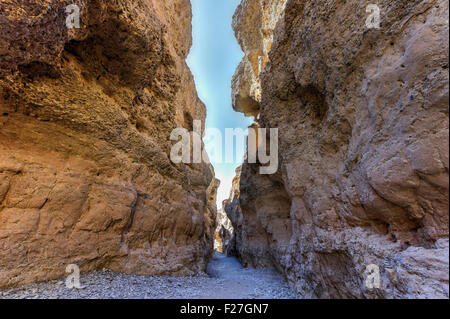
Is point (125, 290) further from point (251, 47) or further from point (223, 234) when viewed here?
point (223, 234)

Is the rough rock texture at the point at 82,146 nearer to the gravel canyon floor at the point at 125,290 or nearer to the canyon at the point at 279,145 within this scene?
the canyon at the point at 279,145

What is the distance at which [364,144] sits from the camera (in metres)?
4.31

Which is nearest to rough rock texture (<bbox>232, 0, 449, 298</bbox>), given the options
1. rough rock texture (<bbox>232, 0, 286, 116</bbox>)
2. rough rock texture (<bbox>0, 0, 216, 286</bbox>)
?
rough rock texture (<bbox>0, 0, 216, 286</bbox>)

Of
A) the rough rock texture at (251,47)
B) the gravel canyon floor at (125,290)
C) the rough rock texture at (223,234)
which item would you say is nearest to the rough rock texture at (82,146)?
the gravel canyon floor at (125,290)

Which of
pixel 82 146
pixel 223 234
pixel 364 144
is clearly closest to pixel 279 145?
pixel 364 144

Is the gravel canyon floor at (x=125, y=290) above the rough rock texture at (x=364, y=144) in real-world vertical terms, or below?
below

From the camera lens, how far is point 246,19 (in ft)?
64.6

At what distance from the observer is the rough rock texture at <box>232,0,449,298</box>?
2.92 meters

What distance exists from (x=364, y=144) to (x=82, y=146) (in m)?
7.94

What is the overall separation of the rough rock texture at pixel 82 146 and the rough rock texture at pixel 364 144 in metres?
5.48

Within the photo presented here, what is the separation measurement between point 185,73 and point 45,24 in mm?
9829

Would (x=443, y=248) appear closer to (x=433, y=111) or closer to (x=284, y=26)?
(x=433, y=111)

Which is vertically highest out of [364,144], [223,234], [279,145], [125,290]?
[279,145]

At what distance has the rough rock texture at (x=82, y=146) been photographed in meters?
4.41
